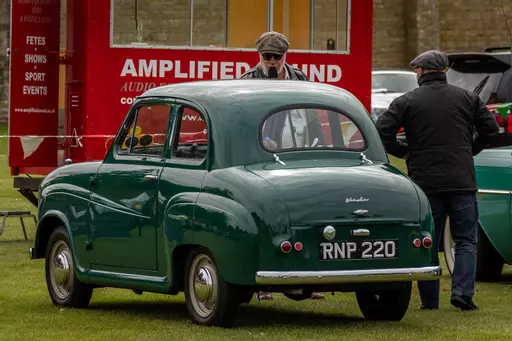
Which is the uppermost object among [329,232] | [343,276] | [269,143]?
[269,143]

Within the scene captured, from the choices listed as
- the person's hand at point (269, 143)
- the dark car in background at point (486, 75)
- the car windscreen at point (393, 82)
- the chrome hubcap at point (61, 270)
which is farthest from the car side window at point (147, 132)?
the car windscreen at point (393, 82)

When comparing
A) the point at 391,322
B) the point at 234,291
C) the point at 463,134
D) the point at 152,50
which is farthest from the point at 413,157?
the point at 152,50

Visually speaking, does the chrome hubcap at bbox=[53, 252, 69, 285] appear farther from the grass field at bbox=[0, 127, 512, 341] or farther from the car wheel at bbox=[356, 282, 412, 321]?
the car wheel at bbox=[356, 282, 412, 321]

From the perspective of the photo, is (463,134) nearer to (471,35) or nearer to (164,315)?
(164,315)

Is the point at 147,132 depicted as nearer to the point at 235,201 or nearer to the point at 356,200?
the point at 235,201

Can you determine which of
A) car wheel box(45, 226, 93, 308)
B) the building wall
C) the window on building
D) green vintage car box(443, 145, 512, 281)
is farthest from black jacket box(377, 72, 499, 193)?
the building wall

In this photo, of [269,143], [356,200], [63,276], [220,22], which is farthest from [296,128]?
[220,22]

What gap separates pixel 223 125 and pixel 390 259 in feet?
4.41

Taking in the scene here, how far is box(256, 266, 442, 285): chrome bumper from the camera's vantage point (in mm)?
9414

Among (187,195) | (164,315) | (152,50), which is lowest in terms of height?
(164,315)

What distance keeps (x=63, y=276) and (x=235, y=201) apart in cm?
222

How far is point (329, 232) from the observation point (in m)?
9.53

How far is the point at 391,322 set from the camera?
33.9ft

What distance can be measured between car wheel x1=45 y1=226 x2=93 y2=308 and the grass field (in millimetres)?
111
